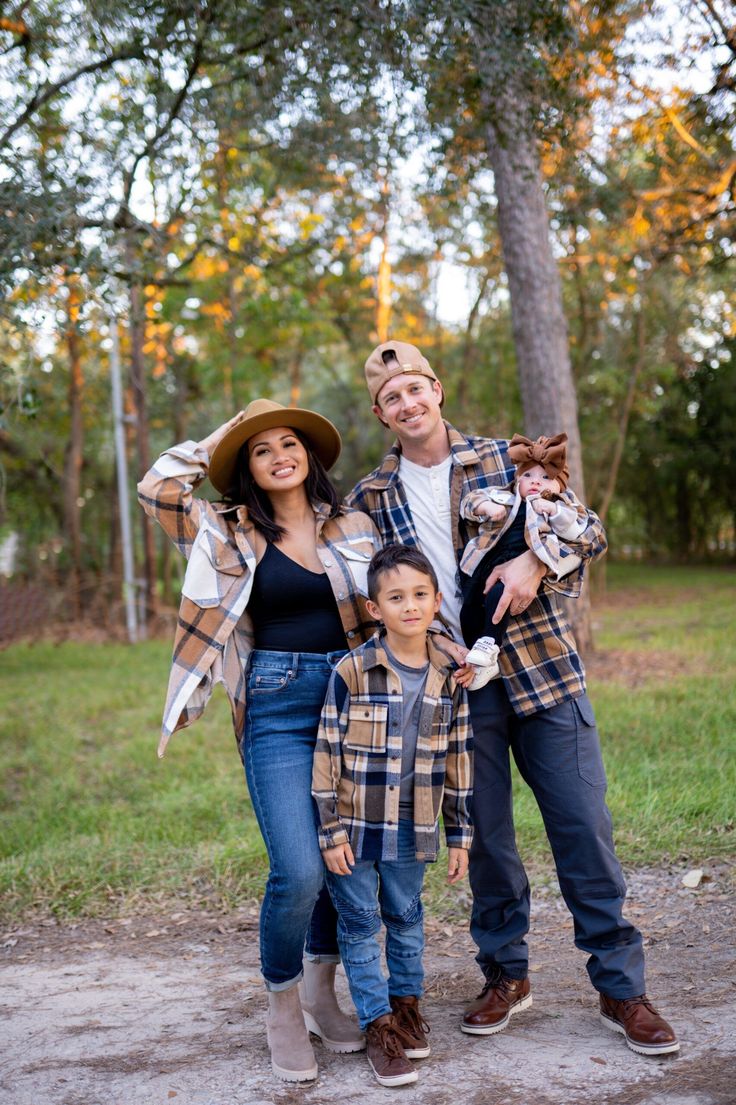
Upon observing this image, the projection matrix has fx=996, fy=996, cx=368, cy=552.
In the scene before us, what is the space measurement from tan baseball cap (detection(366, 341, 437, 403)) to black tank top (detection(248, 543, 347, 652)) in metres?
0.69

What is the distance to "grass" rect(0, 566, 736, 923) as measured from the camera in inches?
193

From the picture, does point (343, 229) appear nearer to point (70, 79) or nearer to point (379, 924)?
point (70, 79)

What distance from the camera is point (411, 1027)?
3.11 meters

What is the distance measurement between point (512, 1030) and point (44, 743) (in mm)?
5755

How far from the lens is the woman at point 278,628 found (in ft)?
9.98

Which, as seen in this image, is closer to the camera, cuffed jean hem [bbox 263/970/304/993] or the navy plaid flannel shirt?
cuffed jean hem [bbox 263/970/304/993]

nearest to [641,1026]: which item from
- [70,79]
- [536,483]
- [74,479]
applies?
[536,483]

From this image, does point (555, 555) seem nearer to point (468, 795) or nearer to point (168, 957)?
point (468, 795)

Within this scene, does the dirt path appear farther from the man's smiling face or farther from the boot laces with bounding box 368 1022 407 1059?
the man's smiling face

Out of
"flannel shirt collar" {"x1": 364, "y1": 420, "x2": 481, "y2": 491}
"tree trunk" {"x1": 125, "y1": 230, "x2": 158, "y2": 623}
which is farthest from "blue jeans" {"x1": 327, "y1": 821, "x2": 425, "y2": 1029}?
"tree trunk" {"x1": 125, "y1": 230, "x2": 158, "y2": 623}

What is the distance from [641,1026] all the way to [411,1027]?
70cm

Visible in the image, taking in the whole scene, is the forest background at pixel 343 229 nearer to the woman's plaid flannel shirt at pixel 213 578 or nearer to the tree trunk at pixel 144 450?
the tree trunk at pixel 144 450

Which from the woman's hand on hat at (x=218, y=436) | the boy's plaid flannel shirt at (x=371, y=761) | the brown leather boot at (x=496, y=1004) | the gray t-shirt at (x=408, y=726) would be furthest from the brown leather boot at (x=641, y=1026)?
the woman's hand on hat at (x=218, y=436)

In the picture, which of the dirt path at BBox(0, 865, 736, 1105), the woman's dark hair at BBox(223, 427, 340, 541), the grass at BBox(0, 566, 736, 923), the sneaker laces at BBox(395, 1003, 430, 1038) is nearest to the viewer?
the dirt path at BBox(0, 865, 736, 1105)
